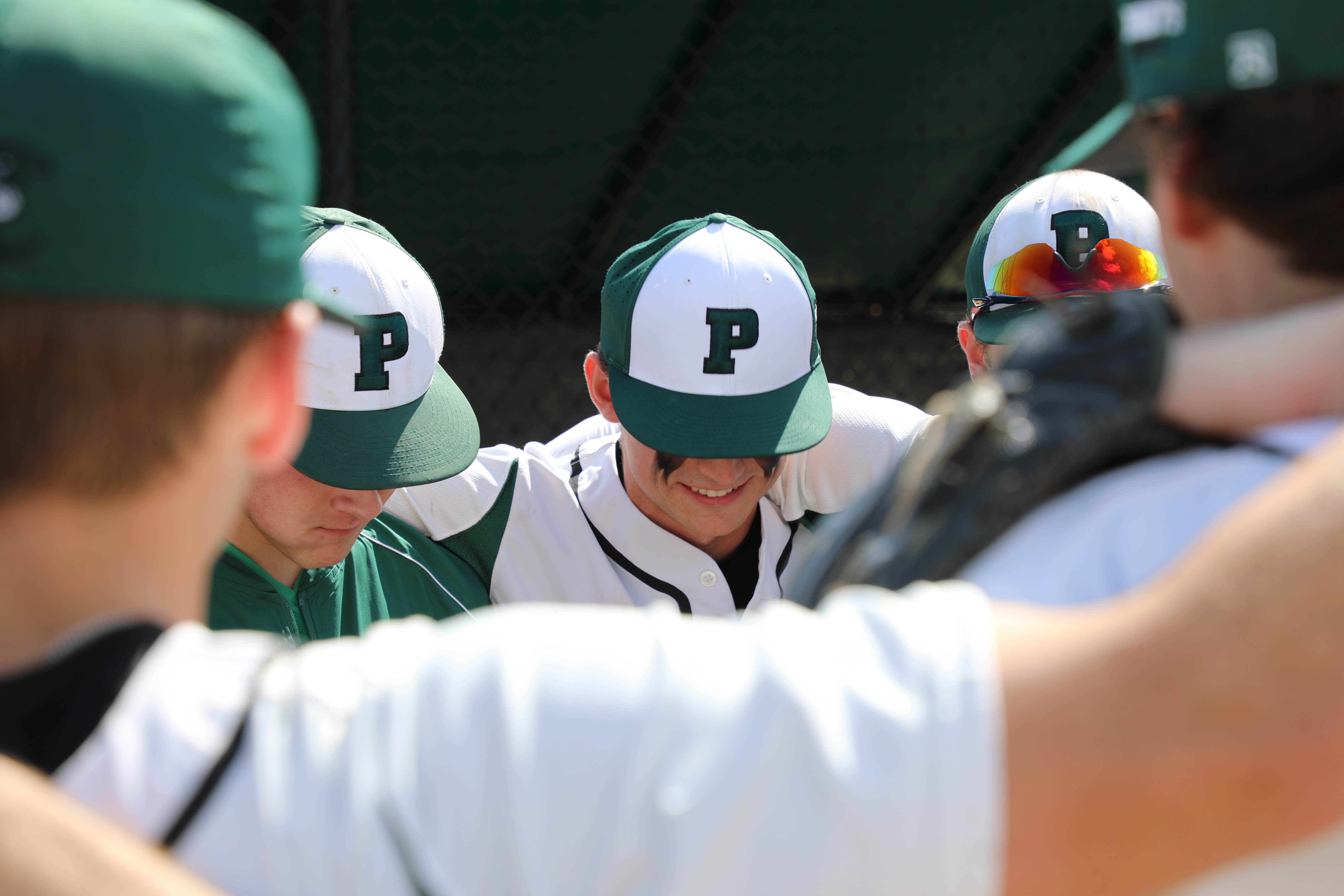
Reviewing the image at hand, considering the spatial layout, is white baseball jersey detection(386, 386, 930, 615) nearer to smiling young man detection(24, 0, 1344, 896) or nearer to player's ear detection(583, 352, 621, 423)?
player's ear detection(583, 352, 621, 423)

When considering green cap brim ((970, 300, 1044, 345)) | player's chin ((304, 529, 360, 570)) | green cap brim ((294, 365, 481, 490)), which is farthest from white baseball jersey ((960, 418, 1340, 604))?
green cap brim ((970, 300, 1044, 345))

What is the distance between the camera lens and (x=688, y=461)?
192 cm

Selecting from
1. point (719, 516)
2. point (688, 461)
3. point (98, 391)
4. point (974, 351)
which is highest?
point (98, 391)

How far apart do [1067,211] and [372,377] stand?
→ 4.27 feet

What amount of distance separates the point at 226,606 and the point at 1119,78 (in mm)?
3607

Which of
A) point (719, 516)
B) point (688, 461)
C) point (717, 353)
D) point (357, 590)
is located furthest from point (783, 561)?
point (357, 590)

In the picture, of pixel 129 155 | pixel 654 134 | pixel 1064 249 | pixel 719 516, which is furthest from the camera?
pixel 654 134

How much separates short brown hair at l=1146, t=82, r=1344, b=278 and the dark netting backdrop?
2.91 meters

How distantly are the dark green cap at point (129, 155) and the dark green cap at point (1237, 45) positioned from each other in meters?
0.53

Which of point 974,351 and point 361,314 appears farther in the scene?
point 974,351

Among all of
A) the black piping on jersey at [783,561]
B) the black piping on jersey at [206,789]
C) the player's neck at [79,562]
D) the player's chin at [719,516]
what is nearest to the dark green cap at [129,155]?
the player's neck at [79,562]

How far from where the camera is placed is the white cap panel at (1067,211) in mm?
2133

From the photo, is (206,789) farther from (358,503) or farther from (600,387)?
(600,387)

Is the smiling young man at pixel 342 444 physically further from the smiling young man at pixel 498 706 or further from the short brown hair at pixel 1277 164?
the short brown hair at pixel 1277 164
